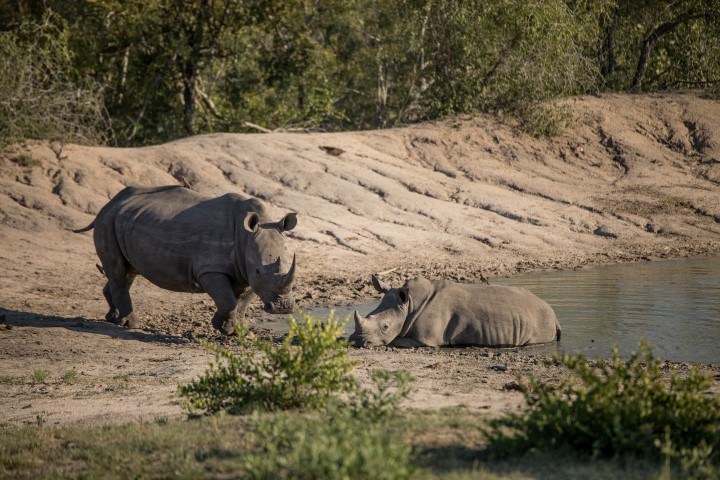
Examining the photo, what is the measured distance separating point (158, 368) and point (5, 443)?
264 cm

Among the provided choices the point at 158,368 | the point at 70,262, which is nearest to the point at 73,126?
the point at 70,262

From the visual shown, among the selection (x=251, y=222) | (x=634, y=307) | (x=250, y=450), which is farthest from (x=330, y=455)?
(x=634, y=307)

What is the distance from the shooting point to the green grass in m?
4.63

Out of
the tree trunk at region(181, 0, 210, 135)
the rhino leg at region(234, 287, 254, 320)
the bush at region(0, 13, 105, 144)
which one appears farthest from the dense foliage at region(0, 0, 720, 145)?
the rhino leg at region(234, 287, 254, 320)

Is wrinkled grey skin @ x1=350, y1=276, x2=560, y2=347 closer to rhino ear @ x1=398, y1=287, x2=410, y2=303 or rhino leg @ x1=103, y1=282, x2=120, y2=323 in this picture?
rhino ear @ x1=398, y1=287, x2=410, y2=303

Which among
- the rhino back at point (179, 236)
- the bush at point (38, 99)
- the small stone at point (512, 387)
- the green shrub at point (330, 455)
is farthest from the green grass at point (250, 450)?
the bush at point (38, 99)

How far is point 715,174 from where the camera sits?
Result: 20.6 meters

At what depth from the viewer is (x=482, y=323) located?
10.2 meters

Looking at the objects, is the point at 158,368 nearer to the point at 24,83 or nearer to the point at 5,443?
the point at 5,443

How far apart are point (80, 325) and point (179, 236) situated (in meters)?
1.55

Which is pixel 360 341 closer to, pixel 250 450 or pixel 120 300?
pixel 120 300

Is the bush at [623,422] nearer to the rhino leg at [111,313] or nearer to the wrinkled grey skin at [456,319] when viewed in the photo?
the wrinkled grey skin at [456,319]

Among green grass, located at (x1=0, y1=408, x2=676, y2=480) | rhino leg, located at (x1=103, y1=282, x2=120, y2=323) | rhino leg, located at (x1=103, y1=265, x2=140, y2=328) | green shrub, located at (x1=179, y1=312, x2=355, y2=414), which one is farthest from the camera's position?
rhino leg, located at (x1=103, y1=282, x2=120, y2=323)

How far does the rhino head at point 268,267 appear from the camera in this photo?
384 inches
